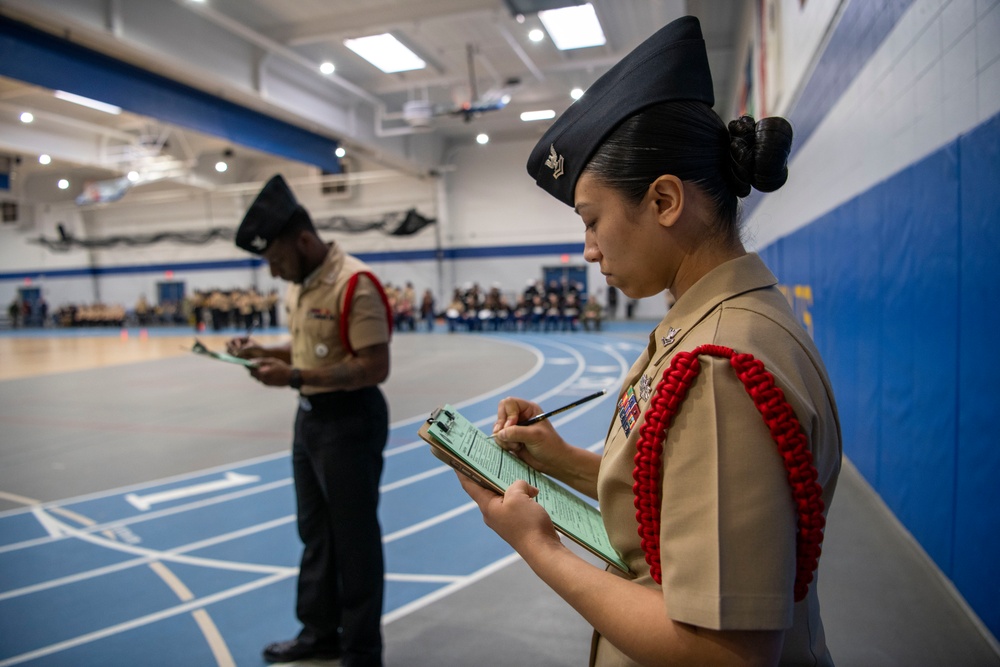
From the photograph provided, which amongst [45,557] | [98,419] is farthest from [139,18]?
[45,557]

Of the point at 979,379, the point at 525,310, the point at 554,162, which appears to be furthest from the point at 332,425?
the point at 525,310

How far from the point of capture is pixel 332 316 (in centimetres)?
256

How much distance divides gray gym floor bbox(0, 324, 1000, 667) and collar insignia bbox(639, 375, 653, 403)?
1618 mm

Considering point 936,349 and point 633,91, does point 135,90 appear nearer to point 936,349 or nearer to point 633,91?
point 936,349

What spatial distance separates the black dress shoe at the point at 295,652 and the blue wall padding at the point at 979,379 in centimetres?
227

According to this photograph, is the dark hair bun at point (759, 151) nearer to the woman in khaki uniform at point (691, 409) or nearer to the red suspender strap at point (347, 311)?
the woman in khaki uniform at point (691, 409)

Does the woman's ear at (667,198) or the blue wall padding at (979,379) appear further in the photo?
the blue wall padding at (979,379)

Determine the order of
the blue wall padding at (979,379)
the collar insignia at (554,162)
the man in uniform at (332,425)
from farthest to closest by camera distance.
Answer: the man in uniform at (332,425)
the blue wall padding at (979,379)
the collar insignia at (554,162)

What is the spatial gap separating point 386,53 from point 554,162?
12.5 meters

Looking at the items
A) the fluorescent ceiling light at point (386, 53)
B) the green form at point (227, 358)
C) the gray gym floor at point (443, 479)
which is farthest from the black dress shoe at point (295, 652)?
the fluorescent ceiling light at point (386, 53)

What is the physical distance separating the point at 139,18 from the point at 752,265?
10142mm

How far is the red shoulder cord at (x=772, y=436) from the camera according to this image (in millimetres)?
653

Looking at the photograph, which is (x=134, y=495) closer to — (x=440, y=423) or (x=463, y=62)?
(x=440, y=423)

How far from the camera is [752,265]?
85 cm
